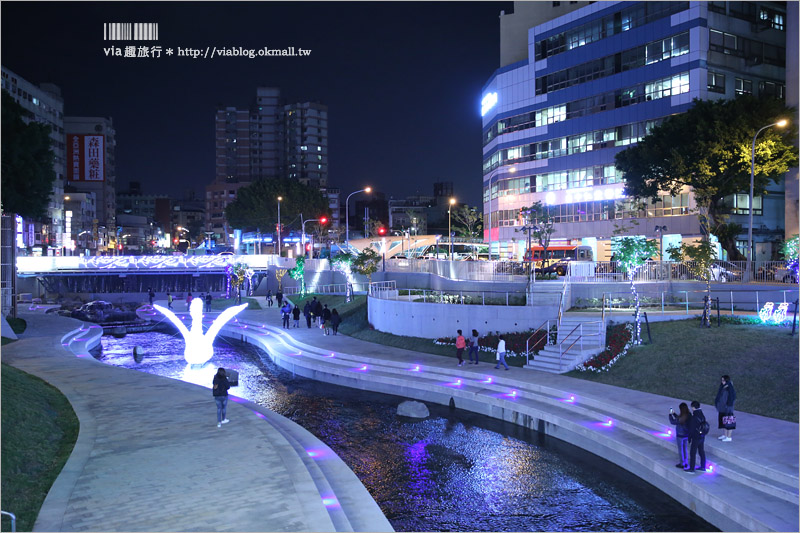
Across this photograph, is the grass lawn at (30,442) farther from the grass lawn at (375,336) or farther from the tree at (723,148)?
the tree at (723,148)

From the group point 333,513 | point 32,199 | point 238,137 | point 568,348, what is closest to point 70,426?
point 333,513

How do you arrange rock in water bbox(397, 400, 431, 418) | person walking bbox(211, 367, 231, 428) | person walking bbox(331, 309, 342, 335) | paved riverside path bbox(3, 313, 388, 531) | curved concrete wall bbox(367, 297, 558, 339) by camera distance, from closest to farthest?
paved riverside path bbox(3, 313, 388, 531) < person walking bbox(211, 367, 231, 428) < rock in water bbox(397, 400, 431, 418) < curved concrete wall bbox(367, 297, 558, 339) < person walking bbox(331, 309, 342, 335)

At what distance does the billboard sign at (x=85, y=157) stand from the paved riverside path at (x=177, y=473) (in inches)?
4593

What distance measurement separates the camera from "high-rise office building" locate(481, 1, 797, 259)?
2154 inches

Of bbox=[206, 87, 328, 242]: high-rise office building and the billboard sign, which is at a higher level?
bbox=[206, 87, 328, 242]: high-rise office building

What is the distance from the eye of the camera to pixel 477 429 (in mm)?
19047

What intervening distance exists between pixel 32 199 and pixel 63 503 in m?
40.4

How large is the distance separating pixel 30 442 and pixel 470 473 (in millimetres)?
10097

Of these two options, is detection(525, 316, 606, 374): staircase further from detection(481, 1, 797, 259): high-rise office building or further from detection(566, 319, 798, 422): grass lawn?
detection(481, 1, 797, 259): high-rise office building

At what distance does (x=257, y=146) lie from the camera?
16938 cm

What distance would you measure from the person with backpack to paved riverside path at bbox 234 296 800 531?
0.93 feet

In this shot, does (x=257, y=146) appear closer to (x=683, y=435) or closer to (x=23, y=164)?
(x=23, y=164)

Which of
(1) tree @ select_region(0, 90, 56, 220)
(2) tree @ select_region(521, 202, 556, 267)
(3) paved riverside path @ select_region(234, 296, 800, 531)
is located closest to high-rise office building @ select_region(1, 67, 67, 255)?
(1) tree @ select_region(0, 90, 56, 220)

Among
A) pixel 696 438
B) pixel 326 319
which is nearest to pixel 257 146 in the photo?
pixel 326 319
